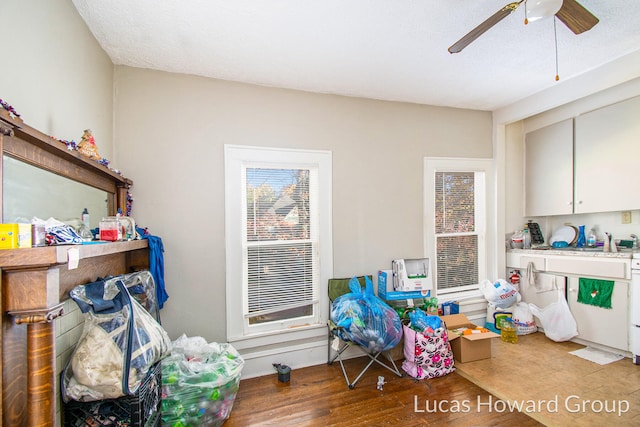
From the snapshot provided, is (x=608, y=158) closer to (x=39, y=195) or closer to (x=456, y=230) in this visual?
(x=456, y=230)

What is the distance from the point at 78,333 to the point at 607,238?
14.5ft

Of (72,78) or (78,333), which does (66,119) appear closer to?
(72,78)

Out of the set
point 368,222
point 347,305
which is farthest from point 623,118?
point 347,305

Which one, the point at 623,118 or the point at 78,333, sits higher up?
the point at 623,118

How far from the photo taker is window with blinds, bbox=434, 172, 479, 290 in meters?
3.50

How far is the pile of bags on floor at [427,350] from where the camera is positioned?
A: 258 cm

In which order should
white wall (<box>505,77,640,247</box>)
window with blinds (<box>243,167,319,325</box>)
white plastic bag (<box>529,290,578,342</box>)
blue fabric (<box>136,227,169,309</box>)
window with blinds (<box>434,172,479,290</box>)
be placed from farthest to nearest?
window with blinds (<box>434,172,479,290</box>) < white plastic bag (<box>529,290,578,342</box>) < white wall (<box>505,77,640,247</box>) < window with blinds (<box>243,167,319,325</box>) < blue fabric (<box>136,227,169,309</box>)

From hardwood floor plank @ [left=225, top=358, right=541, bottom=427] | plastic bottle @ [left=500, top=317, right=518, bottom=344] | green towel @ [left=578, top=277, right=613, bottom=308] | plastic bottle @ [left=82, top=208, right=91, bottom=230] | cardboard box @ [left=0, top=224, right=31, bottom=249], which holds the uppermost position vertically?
plastic bottle @ [left=82, top=208, right=91, bottom=230]

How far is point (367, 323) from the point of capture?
8.08ft

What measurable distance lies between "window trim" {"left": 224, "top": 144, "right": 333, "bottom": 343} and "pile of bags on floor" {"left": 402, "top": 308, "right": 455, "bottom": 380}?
834mm

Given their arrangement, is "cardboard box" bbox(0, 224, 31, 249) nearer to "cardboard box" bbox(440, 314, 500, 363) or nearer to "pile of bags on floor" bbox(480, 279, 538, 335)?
"cardboard box" bbox(440, 314, 500, 363)

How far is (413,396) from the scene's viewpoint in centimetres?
232

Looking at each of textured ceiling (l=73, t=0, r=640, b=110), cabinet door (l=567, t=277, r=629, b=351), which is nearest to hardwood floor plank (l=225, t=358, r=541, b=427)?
cabinet door (l=567, t=277, r=629, b=351)

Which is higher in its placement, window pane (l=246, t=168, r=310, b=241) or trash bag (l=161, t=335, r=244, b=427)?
window pane (l=246, t=168, r=310, b=241)
